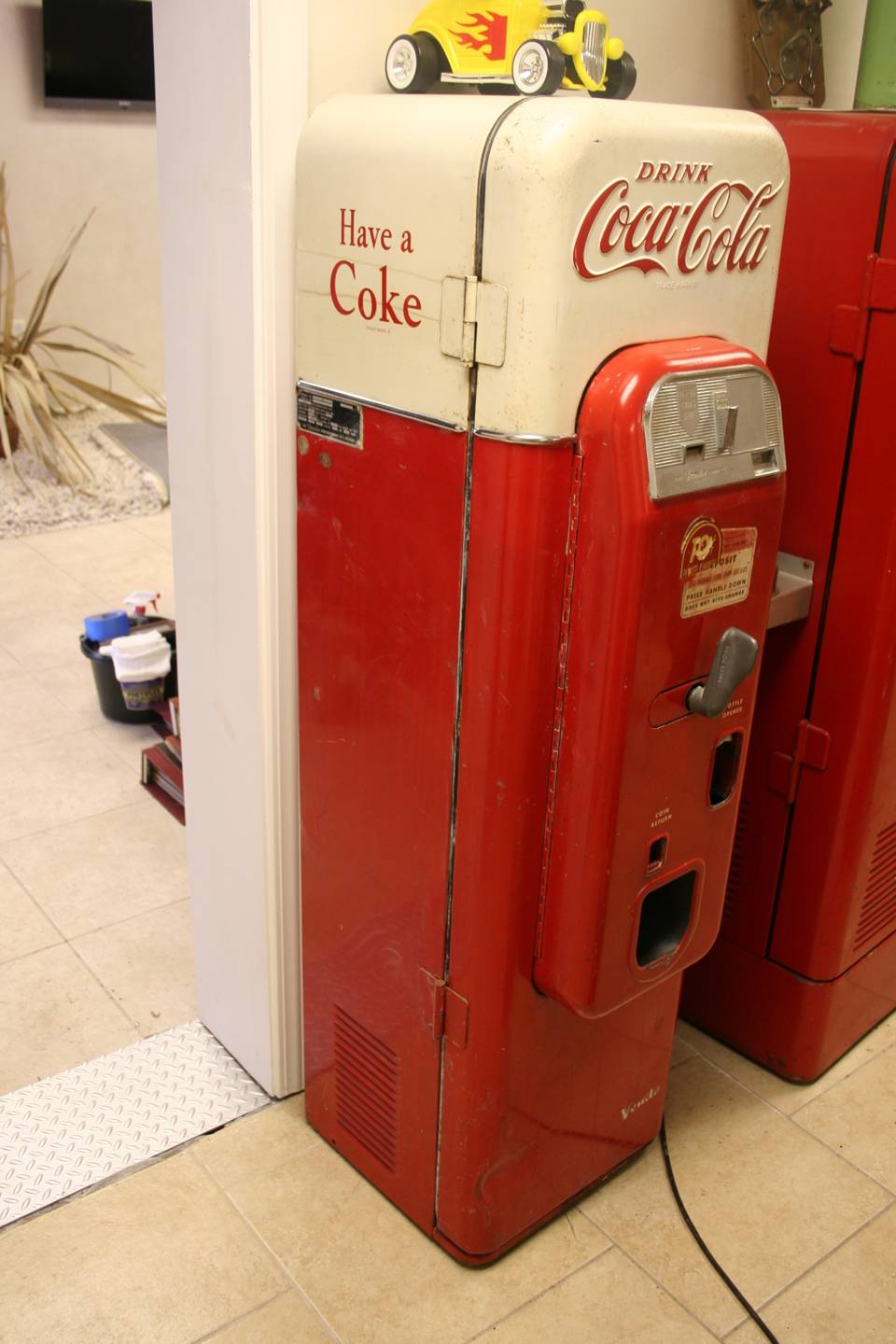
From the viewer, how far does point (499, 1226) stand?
6.30 ft

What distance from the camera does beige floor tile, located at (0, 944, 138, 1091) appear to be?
7.76ft

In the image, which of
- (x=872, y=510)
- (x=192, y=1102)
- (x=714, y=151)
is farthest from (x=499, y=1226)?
(x=714, y=151)

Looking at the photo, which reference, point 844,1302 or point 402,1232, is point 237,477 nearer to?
point 402,1232

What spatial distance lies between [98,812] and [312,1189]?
1.45m

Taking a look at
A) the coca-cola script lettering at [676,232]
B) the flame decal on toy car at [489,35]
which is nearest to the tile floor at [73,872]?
the coca-cola script lettering at [676,232]

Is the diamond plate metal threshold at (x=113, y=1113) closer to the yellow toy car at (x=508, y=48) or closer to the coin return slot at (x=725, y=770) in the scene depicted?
the coin return slot at (x=725, y=770)

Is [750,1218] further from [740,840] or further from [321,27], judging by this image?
[321,27]

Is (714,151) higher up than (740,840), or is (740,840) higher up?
(714,151)

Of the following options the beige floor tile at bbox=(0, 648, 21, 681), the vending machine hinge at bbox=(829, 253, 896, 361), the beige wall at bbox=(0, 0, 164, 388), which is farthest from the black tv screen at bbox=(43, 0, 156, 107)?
the vending machine hinge at bbox=(829, 253, 896, 361)

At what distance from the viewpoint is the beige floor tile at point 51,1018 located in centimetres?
237

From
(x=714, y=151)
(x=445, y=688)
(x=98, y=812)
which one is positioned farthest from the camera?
(x=98, y=812)

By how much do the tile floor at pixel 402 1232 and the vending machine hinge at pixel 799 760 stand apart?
601 millimetres

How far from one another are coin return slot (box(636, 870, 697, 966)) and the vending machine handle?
0.35 metres

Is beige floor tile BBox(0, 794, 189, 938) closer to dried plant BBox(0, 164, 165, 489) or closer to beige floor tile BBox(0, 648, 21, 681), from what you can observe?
beige floor tile BBox(0, 648, 21, 681)
